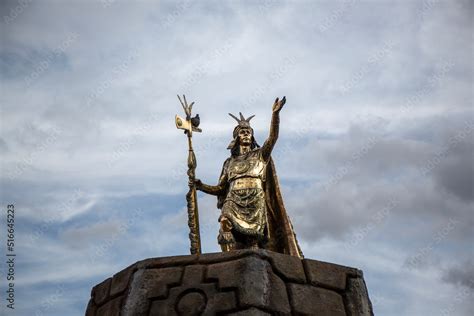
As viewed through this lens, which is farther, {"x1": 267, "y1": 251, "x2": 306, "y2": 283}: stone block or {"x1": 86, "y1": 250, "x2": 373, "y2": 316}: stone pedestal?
{"x1": 267, "y1": 251, "x2": 306, "y2": 283}: stone block

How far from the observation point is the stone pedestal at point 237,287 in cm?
534

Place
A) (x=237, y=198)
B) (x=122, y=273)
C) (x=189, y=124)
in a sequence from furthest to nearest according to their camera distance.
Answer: (x=189, y=124) < (x=237, y=198) < (x=122, y=273)

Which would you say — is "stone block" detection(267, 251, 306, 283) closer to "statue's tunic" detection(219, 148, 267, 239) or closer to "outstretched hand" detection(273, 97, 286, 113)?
"statue's tunic" detection(219, 148, 267, 239)

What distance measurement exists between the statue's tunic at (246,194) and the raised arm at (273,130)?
4.1 inches

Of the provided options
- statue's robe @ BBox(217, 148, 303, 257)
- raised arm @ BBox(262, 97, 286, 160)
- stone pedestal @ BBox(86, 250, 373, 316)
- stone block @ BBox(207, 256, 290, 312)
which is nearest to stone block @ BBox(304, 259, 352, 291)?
stone pedestal @ BBox(86, 250, 373, 316)

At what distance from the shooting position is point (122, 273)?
6.04m

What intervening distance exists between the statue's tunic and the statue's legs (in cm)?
6

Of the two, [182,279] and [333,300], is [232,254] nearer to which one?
[182,279]

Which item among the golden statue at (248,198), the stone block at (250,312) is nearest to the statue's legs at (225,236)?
the golden statue at (248,198)

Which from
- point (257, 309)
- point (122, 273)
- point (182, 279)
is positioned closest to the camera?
point (257, 309)

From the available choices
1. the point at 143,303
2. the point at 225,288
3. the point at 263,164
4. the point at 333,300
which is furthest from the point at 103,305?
the point at 263,164

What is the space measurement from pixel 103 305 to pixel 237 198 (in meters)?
2.53

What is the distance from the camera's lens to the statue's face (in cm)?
883

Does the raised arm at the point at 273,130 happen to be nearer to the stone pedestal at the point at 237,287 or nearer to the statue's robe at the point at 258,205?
the statue's robe at the point at 258,205
